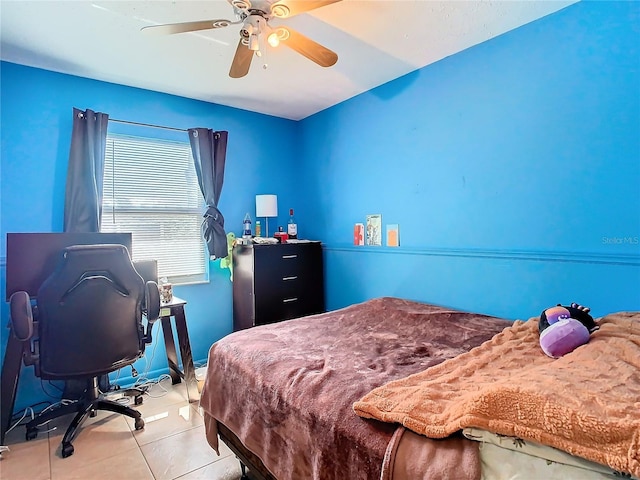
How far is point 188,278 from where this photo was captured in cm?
328

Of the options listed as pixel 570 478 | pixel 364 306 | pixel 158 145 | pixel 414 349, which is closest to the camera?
pixel 570 478

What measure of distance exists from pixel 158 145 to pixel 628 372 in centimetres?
337

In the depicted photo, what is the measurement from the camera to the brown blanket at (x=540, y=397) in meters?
0.75

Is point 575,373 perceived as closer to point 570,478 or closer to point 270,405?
point 570,478

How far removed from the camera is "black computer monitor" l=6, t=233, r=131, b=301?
218 cm

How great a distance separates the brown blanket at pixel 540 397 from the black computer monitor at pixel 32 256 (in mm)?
2198

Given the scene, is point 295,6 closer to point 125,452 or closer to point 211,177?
point 211,177

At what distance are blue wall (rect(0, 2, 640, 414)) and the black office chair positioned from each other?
791 millimetres

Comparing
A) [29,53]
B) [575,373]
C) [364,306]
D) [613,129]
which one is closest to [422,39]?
[613,129]

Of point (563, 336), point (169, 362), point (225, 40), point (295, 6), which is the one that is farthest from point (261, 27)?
point (169, 362)

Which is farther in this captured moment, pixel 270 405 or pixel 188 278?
pixel 188 278

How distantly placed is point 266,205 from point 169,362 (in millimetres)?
1651

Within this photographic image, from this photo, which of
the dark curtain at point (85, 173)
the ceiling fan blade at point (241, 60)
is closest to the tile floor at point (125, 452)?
the dark curtain at point (85, 173)

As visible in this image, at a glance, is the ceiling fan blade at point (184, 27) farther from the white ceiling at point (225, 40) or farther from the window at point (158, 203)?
the window at point (158, 203)
